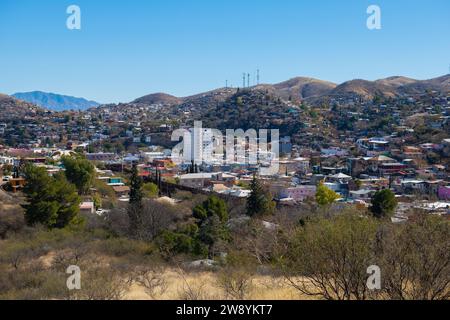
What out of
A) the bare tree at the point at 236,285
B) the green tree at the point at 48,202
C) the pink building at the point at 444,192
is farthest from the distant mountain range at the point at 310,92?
the bare tree at the point at 236,285

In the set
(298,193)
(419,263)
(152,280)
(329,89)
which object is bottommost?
(298,193)

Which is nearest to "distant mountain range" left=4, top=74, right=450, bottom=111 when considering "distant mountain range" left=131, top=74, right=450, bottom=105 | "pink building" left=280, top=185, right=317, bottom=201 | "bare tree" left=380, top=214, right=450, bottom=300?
"distant mountain range" left=131, top=74, right=450, bottom=105

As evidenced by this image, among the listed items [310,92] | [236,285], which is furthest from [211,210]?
[310,92]

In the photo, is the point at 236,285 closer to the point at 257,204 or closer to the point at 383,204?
the point at 257,204

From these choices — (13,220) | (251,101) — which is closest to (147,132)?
(251,101)

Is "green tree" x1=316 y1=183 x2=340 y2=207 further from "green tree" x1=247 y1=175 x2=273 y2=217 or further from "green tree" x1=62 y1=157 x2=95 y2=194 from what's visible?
"green tree" x1=62 y1=157 x2=95 y2=194

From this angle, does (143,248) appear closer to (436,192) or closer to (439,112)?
(436,192)

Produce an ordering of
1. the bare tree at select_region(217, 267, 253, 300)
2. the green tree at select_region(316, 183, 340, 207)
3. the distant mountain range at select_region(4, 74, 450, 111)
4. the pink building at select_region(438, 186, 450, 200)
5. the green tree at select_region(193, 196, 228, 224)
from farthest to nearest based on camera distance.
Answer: the distant mountain range at select_region(4, 74, 450, 111) < the pink building at select_region(438, 186, 450, 200) < the green tree at select_region(316, 183, 340, 207) < the green tree at select_region(193, 196, 228, 224) < the bare tree at select_region(217, 267, 253, 300)
